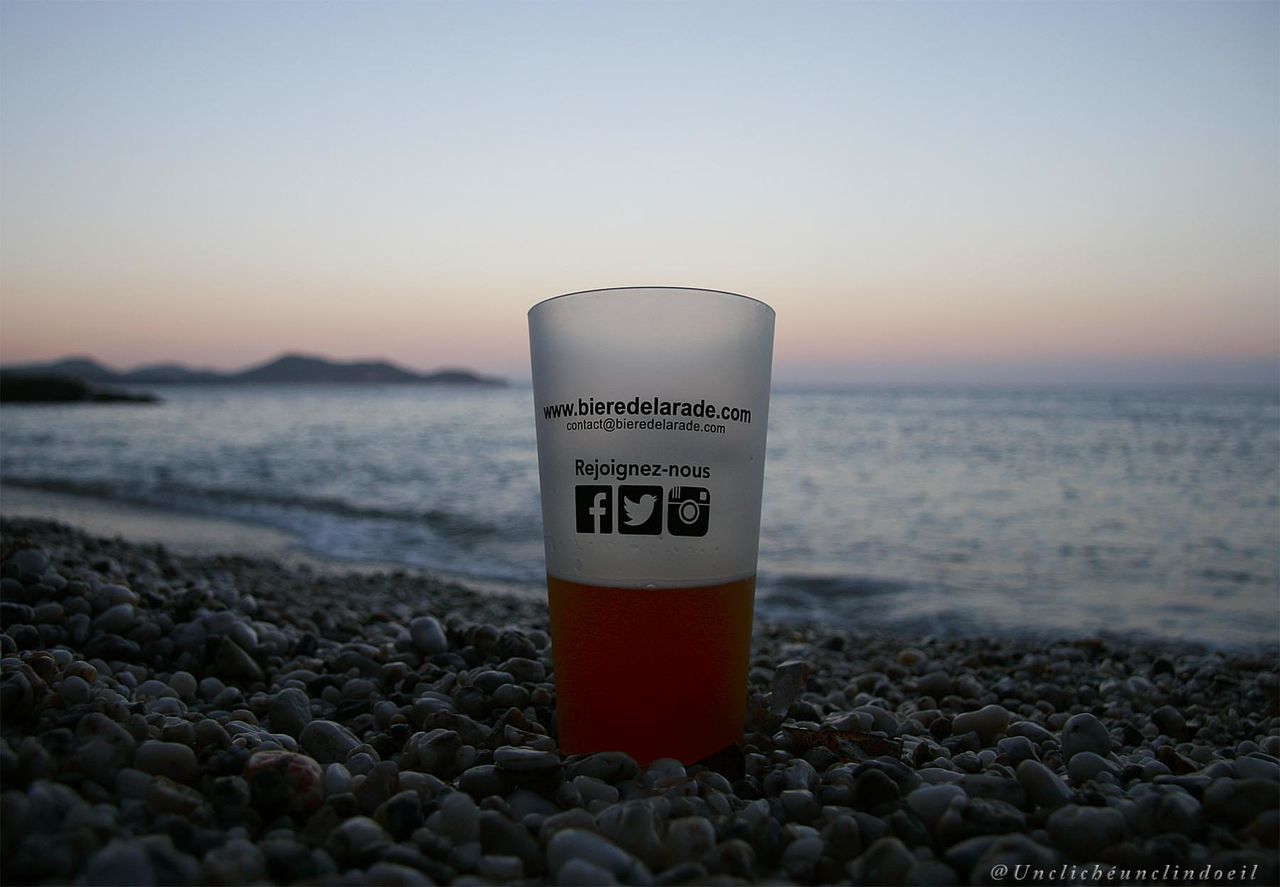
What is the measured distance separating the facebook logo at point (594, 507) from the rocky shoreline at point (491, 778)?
0.50 meters

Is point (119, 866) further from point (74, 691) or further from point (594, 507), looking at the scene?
point (594, 507)

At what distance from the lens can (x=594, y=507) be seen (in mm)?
1898

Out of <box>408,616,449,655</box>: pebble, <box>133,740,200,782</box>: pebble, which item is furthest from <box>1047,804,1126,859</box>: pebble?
<box>408,616,449,655</box>: pebble

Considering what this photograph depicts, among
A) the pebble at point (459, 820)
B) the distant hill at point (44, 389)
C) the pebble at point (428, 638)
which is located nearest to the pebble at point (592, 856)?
the pebble at point (459, 820)

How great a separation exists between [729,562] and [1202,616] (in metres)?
5.05

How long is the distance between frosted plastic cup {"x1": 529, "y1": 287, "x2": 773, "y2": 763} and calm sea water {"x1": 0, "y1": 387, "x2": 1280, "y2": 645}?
Answer: 3857 mm

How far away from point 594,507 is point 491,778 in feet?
2.01

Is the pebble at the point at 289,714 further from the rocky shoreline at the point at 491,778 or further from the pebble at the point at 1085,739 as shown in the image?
the pebble at the point at 1085,739

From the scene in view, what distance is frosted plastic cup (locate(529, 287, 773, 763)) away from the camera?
6.12 feet

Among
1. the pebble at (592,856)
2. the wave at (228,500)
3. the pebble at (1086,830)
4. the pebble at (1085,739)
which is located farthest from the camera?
the wave at (228,500)

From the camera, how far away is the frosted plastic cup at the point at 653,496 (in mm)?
1866

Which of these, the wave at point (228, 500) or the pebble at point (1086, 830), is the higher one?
the pebble at point (1086, 830)

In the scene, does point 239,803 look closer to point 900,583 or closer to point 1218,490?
point 900,583

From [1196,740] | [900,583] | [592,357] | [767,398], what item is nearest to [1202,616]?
[900,583]
